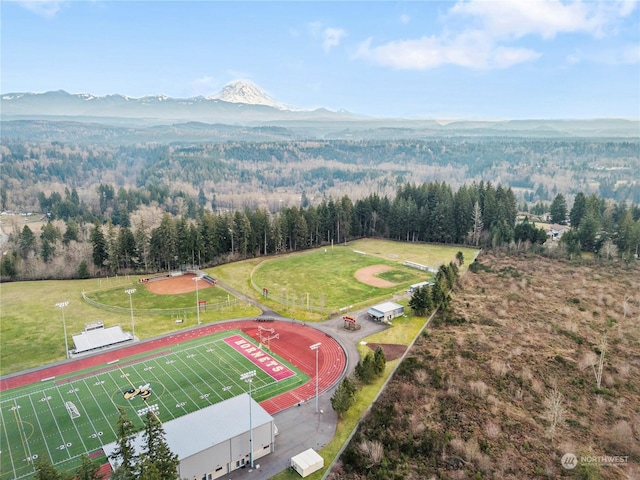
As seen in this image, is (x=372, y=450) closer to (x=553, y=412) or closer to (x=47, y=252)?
(x=553, y=412)

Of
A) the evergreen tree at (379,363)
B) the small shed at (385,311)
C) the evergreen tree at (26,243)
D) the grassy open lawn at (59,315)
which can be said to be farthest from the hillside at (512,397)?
the evergreen tree at (26,243)

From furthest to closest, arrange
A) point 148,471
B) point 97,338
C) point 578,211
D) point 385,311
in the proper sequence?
point 578,211 < point 385,311 < point 97,338 < point 148,471

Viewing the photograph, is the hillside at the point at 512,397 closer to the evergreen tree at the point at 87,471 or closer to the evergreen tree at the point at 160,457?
the evergreen tree at the point at 160,457

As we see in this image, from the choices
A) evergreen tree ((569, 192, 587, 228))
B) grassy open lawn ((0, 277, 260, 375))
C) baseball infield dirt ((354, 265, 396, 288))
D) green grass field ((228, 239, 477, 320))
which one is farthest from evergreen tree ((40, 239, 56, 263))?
evergreen tree ((569, 192, 587, 228))

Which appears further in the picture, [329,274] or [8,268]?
[329,274]

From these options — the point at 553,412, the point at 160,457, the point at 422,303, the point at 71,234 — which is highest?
the point at 160,457

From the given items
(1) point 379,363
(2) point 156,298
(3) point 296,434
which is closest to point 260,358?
(1) point 379,363
